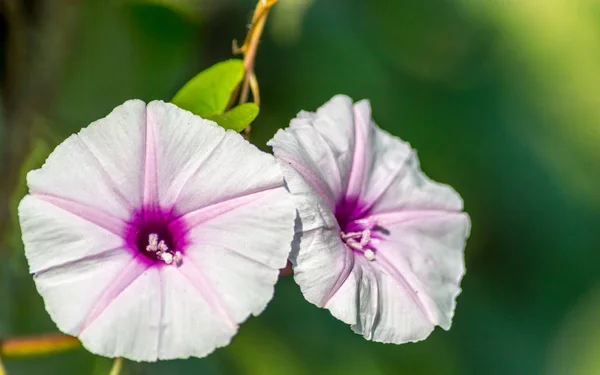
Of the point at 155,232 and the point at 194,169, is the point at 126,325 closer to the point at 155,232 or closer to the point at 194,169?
the point at 155,232

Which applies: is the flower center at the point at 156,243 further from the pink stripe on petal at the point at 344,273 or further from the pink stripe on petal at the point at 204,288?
the pink stripe on petal at the point at 344,273

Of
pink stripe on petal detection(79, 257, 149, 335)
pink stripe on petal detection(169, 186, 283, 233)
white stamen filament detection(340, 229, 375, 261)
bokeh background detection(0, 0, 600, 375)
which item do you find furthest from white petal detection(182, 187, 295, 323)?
bokeh background detection(0, 0, 600, 375)

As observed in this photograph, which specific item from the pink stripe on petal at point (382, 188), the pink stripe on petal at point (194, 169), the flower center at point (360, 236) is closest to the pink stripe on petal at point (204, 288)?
the pink stripe on petal at point (194, 169)

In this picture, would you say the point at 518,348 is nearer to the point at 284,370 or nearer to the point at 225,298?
the point at 284,370

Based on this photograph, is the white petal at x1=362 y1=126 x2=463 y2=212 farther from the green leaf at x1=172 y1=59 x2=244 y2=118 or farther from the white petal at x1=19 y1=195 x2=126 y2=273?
the white petal at x1=19 y1=195 x2=126 y2=273

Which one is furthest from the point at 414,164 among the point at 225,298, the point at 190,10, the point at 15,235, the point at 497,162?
the point at 497,162

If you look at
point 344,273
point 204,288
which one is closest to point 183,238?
point 204,288
